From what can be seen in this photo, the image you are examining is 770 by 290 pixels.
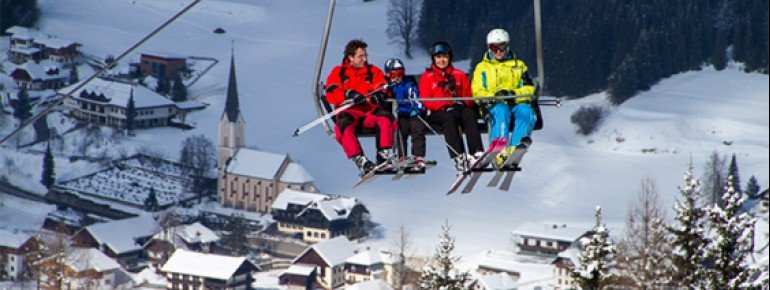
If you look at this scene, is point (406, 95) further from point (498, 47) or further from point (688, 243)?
point (688, 243)

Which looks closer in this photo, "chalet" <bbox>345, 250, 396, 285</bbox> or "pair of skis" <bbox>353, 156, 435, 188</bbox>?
"pair of skis" <bbox>353, 156, 435, 188</bbox>

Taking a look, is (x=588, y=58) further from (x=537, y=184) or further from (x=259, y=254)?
(x=259, y=254)

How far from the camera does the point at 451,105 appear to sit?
11664 millimetres

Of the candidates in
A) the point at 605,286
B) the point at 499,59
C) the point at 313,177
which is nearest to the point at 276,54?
the point at 313,177

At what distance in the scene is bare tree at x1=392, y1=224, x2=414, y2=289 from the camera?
38309mm

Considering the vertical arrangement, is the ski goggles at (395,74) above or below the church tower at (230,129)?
above

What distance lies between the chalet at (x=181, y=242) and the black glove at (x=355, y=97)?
34.5 meters

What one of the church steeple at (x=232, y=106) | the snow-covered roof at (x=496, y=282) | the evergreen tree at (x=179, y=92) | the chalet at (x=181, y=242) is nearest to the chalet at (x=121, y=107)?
the evergreen tree at (x=179, y=92)

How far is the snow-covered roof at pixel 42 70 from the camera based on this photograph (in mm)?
62812

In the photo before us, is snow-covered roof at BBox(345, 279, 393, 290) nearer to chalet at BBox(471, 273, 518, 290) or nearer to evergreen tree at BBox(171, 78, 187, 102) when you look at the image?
chalet at BBox(471, 273, 518, 290)

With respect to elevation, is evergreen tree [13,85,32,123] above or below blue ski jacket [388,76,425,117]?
below

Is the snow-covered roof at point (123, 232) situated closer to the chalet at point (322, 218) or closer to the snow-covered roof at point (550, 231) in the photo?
the chalet at point (322, 218)

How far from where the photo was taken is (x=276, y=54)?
6219cm

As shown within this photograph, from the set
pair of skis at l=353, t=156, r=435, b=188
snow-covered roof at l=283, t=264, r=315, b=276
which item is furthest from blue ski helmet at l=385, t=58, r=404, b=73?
snow-covered roof at l=283, t=264, r=315, b=276
